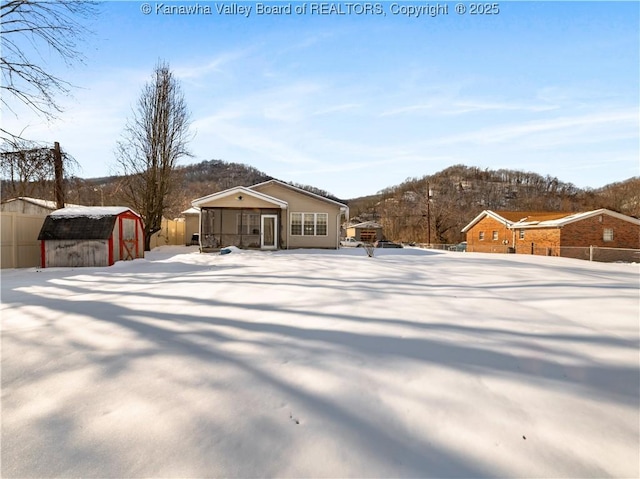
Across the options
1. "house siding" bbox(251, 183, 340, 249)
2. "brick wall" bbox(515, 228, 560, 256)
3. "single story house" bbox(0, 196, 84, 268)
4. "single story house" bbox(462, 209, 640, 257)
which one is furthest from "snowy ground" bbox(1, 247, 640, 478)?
"brick wall" bbox(515, 228, 560, 256)

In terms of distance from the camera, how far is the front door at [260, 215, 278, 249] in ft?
60.2

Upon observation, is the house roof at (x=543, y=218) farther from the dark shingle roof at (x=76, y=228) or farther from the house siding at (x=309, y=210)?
the dark shingle roof at (x=76, y=228)

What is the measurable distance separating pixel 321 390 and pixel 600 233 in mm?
30633

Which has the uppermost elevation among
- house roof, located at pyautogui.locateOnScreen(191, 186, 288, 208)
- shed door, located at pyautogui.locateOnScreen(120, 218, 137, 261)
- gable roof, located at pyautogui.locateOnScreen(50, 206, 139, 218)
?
house roof, located at pyautogui.locateOnScreen(191, 186, 288, 208)

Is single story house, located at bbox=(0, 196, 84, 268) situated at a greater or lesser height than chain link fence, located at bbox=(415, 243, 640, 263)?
greater

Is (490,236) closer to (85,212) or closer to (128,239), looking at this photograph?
(128,239)

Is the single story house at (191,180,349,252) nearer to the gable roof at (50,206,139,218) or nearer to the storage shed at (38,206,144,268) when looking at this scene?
the gable roof at (50,206,139,218)

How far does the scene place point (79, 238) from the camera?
39.8ft

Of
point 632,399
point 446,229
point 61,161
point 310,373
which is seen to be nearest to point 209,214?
point 61,161

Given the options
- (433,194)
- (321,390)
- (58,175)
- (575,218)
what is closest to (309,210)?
(58,175)

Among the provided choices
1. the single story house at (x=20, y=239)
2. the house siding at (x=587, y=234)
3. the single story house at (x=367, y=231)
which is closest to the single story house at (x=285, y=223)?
the single story house at (x=20, y=239)

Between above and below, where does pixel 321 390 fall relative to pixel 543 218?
below

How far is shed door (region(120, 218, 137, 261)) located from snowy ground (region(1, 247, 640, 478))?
958cm

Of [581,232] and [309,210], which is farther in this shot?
[581,232]
